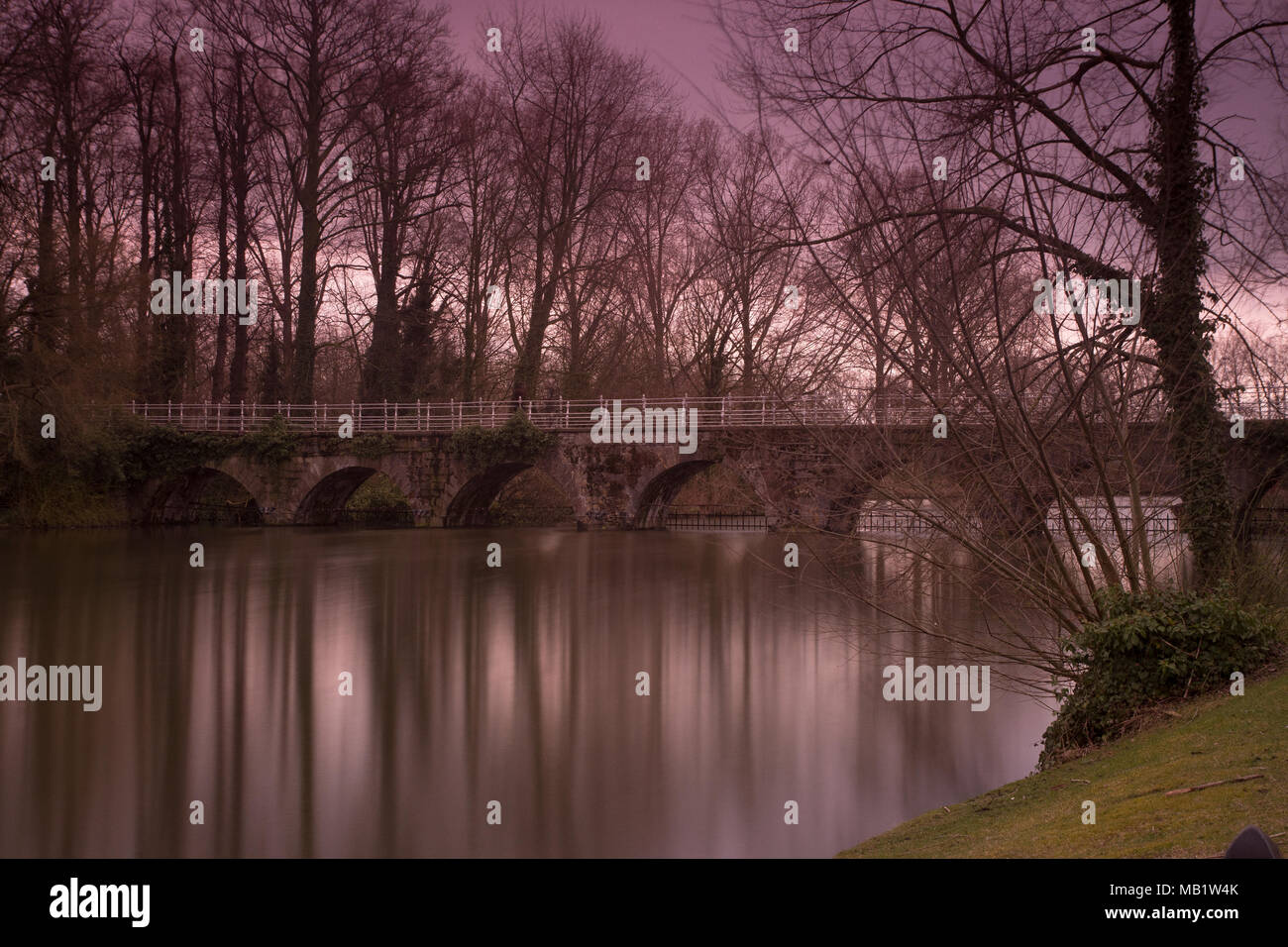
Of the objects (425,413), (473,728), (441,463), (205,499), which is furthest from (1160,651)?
(205,499)

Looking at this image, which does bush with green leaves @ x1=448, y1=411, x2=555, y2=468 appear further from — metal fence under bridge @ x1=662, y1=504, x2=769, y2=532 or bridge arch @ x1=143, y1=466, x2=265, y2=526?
bridge arch @ x1=143, y1=466, x2=265, y2=526

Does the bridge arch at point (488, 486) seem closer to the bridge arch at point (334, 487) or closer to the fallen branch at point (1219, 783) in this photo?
the bridge arch at point (334, 487)

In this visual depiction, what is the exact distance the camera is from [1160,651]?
785 cm

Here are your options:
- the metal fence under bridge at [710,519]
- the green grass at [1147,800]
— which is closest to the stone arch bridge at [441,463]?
the metal fence under bridge at [710,519]

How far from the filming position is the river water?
8.24 meters

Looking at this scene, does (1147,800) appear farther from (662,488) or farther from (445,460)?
(445,460)

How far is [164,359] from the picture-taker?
37906 mm

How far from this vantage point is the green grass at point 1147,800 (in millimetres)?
4828

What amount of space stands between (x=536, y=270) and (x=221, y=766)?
27957 mm

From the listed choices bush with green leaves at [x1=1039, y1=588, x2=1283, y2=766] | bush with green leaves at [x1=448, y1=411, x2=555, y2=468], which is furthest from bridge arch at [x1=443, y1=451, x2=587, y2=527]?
bush with green leaves at [x1=1039, y1=588, x2=1283, y2=766]

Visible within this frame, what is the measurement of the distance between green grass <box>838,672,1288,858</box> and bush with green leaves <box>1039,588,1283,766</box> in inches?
11.3

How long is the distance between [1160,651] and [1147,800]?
2639mm

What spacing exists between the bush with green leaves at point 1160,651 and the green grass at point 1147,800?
29cm
